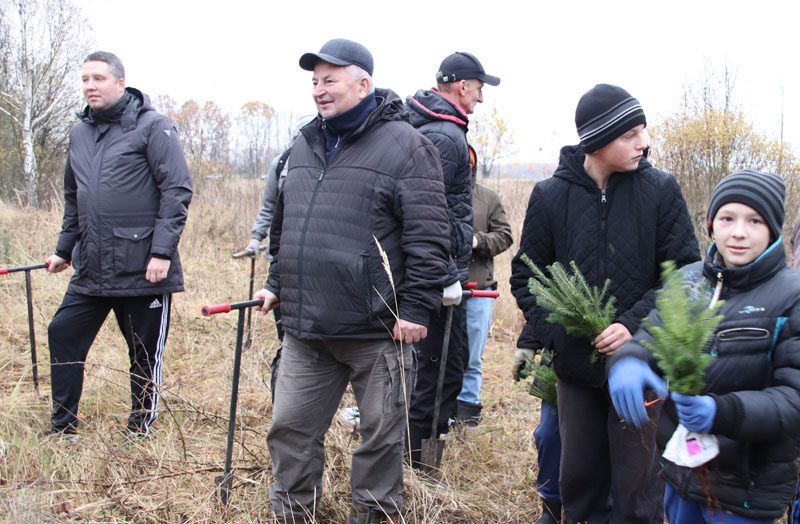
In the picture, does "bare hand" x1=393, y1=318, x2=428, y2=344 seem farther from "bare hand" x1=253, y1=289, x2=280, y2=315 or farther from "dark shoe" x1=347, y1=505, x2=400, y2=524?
"dark shoe" x1=347, y1=505, x2=400, y2=524

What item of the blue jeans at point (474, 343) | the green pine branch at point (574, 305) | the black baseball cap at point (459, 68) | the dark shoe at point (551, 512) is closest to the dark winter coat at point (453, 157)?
the black baseball cap at point (459, 68)

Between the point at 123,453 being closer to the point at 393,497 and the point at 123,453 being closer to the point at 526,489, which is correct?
the point at 393,497

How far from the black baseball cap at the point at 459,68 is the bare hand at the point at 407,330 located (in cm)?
177

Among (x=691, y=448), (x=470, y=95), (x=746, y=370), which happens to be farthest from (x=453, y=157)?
(x=691, y=448)

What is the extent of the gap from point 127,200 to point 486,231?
2460 mm

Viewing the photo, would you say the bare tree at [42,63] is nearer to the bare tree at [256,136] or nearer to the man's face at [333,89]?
the bare tree at [256,136]

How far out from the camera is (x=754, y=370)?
2256mm

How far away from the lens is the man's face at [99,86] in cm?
436

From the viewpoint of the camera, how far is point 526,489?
395 centimetres

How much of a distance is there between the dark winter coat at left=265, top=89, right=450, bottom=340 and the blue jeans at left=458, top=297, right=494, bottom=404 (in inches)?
86.4

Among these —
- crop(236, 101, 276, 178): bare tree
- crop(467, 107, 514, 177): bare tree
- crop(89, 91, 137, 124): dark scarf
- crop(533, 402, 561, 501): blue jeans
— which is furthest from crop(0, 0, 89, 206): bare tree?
crop(533, 402, 561, 501): blue jeans

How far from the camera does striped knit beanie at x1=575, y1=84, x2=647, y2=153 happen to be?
112 inches

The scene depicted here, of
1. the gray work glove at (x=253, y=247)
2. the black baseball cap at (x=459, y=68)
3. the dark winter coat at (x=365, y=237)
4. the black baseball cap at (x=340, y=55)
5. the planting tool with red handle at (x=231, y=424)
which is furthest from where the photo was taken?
the gray work glove at (x=253, y=247)

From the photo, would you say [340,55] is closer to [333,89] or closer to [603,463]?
[333,89]
